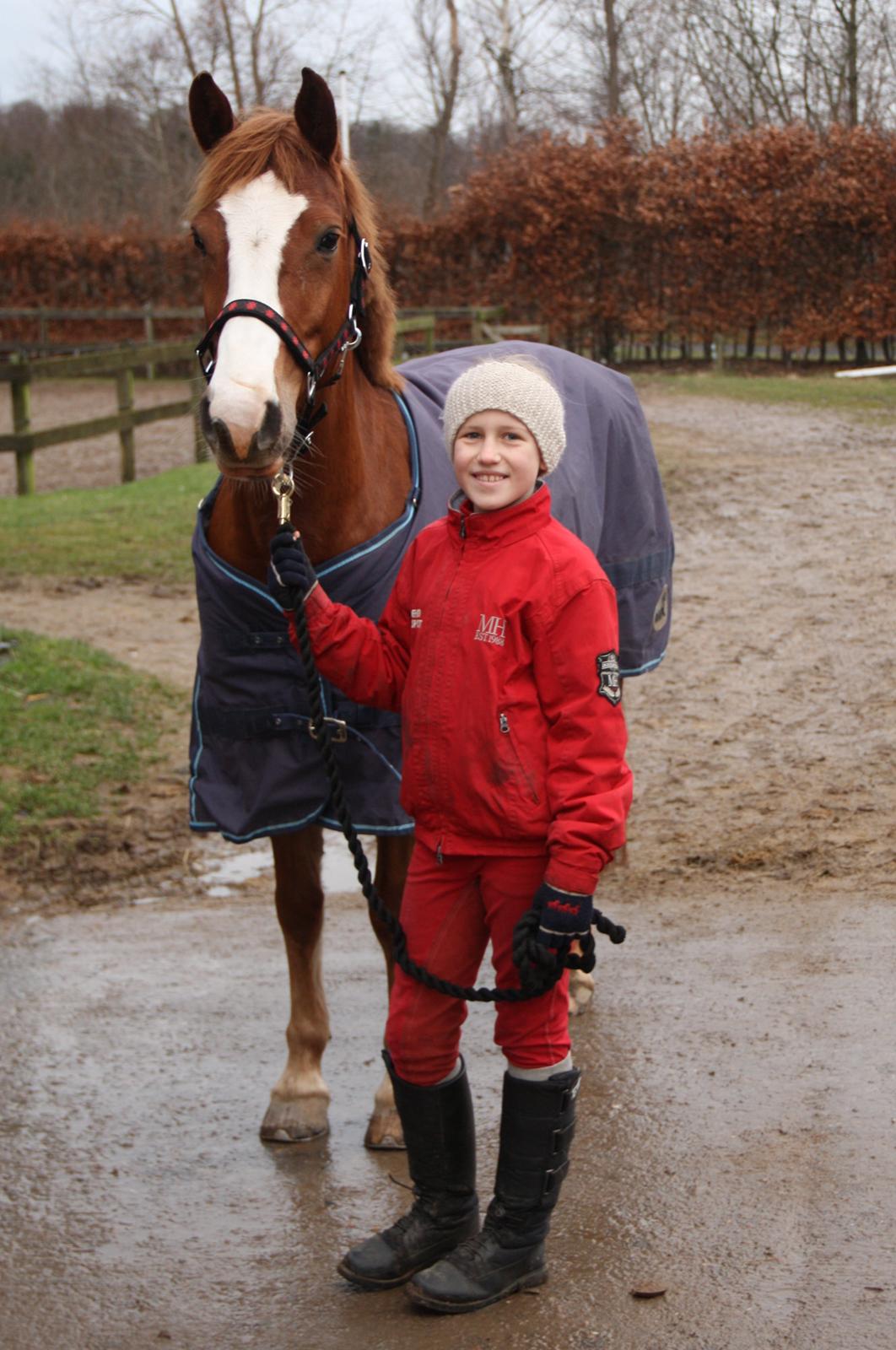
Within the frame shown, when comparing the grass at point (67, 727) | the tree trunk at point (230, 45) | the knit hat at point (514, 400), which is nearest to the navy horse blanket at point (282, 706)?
the knit hat at point (514, 400)

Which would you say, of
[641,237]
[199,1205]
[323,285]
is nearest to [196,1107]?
[199,1205]

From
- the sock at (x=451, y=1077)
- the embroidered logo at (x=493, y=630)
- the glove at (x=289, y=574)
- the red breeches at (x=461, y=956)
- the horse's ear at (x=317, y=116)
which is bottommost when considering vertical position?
the sock at (x=451, y=1077)

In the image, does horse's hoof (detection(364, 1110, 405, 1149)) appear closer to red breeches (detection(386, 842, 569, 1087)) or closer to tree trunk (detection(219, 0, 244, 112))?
red breeches (detection(386, 842, 569, 1087))

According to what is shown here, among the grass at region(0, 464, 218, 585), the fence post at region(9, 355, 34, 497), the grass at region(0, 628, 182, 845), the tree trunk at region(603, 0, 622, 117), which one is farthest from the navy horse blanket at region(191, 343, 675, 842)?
the tree trunk at region(603, 0, 622, 117)

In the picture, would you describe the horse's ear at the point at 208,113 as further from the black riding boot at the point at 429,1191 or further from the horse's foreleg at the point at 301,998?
the black riding boot at the point at 429,1191

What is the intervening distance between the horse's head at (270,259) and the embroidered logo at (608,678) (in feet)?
2.19

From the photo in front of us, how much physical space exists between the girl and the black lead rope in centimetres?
3

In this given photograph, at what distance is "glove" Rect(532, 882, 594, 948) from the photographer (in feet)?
7.60

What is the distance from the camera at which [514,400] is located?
246 cm

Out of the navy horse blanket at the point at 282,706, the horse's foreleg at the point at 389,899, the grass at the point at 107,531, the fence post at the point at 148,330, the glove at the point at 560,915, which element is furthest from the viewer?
the fence post at the point at 148,330

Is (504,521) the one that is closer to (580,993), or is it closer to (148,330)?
(580,993)

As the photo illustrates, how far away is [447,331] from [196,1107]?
1911 centimetres

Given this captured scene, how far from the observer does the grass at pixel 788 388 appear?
49.2 ft

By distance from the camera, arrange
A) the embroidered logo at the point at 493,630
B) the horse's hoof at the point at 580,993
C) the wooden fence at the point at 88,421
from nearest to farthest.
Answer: the embroidered logo at the point at 493,630
the horse's hoof at the point at 580,993
the wooden fence at the point at 88,421
